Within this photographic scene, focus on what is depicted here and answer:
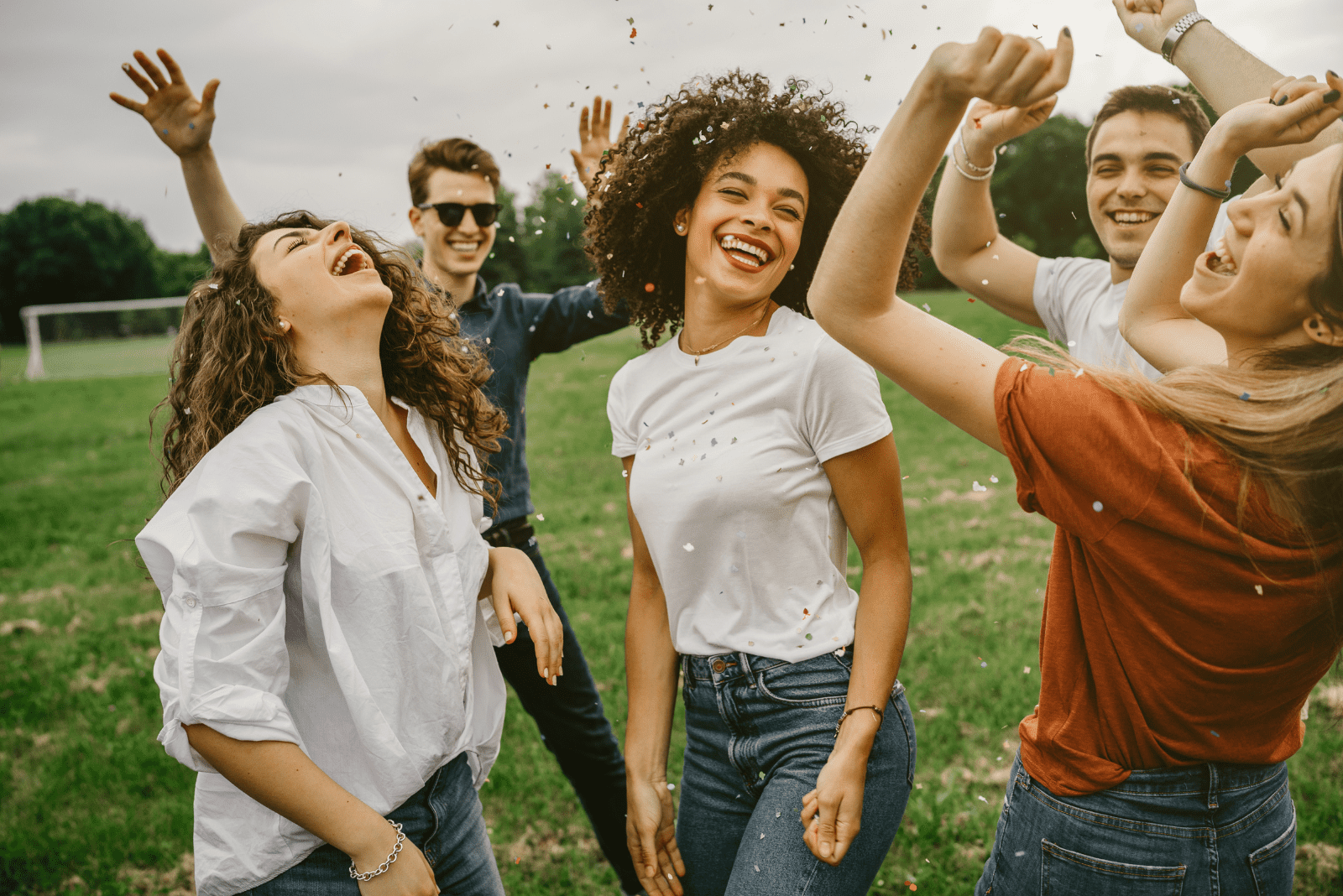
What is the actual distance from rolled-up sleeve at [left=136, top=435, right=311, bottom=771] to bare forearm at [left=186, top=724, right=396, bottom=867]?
0.03 metres

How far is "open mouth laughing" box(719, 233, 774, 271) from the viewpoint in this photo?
2.44m

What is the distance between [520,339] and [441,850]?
2371mm

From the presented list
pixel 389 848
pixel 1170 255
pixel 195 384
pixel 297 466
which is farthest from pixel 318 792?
pixel 1170 255

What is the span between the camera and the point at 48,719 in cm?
521

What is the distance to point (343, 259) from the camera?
7.18 feet

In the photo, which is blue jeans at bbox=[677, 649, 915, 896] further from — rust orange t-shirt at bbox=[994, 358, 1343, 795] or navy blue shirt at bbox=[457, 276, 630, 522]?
navy blue shirt at bbox=[457, 276, 630, 522]

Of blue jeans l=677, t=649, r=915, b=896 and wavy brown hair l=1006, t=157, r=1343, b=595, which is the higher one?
wavy brown hair l=1006, t=157, r=1343, b=595

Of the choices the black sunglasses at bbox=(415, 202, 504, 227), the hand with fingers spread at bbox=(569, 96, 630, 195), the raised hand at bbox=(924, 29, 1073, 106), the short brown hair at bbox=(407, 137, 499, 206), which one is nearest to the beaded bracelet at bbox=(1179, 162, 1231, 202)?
the raised hand at bbox=(924, 29, 1073, 106)

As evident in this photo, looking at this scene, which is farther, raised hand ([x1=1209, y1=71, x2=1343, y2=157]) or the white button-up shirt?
the white button-up shirt

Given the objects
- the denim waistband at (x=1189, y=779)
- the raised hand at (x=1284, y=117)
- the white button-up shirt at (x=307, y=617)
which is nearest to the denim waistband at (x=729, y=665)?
the white button-up shirt at (x=307, y=617)

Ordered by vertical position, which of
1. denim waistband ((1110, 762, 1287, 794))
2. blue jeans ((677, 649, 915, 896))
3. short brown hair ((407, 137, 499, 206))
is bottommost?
blue jeans ((677, 649, 915, 896))

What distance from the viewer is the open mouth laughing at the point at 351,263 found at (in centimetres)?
219

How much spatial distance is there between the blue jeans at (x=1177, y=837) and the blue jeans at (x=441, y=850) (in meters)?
1.28

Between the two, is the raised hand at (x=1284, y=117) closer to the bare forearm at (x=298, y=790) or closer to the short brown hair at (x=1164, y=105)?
the short brown hair at (x=1164, y=105)
